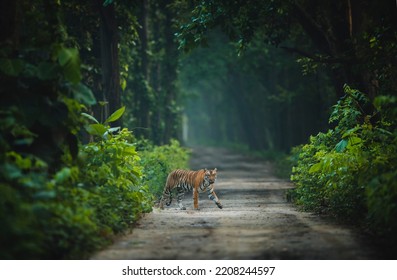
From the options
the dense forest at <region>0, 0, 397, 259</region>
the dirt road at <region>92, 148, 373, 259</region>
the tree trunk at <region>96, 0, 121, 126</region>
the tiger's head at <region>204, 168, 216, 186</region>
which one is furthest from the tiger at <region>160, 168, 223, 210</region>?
the tree trunk at <region>96, 0, 121, 126</region>

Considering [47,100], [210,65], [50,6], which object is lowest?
[47,100]

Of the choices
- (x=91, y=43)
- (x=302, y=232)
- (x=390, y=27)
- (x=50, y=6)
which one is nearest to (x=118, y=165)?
(x=50, y=6)

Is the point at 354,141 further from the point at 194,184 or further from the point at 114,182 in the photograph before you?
the point at 114,182

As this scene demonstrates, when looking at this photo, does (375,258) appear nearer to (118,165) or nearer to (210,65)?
(118,165)

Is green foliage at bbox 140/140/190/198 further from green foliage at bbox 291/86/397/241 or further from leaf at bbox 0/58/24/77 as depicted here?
leaf at bbox 0/58/24/77

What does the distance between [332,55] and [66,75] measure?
12731mm

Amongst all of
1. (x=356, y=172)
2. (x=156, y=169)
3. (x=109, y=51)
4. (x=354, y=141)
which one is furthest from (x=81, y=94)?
(x=156, y=169)

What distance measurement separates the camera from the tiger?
18.4m

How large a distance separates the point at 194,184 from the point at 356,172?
5.32m

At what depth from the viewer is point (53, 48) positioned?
11570mm

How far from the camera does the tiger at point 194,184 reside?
725 inches

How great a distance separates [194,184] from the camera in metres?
18.5

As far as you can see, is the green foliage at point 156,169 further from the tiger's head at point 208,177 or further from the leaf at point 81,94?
the leaf at point 81,94

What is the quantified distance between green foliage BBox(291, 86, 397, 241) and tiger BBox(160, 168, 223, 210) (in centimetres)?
219
